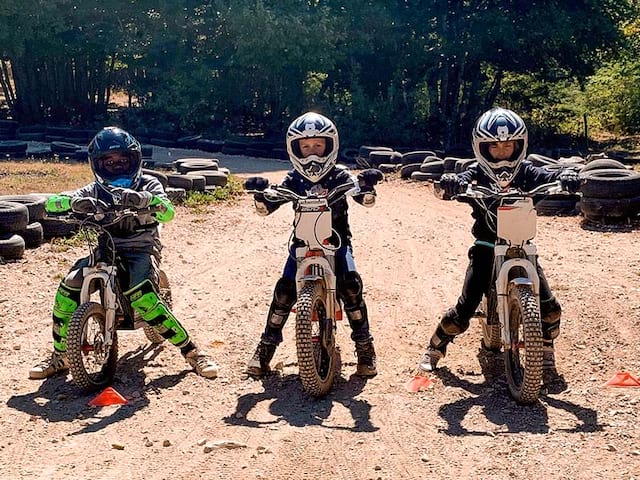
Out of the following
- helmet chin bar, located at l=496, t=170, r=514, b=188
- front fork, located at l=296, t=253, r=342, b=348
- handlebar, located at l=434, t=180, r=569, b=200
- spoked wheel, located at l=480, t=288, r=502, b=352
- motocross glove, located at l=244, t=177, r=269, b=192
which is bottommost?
spoked wheel, located at l=480, t=288, r=502, b=352

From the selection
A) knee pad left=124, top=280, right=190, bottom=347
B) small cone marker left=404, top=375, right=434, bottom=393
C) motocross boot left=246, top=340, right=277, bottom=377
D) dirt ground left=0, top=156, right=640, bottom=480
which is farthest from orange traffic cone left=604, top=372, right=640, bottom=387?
knee pad left=124, top=280, right=190, bottom=347

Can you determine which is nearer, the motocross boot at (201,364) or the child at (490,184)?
the child at (490,184)

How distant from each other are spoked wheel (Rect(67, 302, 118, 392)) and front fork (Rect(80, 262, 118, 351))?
0.03 m

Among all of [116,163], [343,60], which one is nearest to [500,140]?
[116,163]

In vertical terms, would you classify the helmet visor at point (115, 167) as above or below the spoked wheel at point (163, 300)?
above

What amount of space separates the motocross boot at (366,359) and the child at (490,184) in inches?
15.4

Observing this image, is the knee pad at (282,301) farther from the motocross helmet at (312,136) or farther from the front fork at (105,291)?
the front fork at (105,291)

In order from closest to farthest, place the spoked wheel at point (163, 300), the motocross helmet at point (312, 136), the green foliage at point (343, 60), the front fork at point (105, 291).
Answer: the front fork at point (105, 291) < the motocross helmet at point (312, 136) < the spoked wheel at point (163, 300) < the green foliage at point (343, 60)

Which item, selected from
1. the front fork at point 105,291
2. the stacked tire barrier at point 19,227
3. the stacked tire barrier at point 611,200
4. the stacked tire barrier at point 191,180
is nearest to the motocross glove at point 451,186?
the front fork at point 105,291

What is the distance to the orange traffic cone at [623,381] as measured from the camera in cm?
619

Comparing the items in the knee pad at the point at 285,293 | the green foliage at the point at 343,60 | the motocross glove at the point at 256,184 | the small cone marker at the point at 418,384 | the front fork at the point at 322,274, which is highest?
the green foliage at the point at 343,60

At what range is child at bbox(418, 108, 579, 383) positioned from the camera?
6305mm

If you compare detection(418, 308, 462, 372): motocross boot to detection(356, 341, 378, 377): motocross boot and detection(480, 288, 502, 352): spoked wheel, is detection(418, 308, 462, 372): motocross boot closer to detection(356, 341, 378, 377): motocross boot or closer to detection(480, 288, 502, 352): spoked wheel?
detection(480, 288, 502, 352): spoked wheel

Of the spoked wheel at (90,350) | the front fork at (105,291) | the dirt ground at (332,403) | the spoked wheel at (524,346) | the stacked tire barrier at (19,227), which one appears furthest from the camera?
the stacked tire barrier at (19,227)
